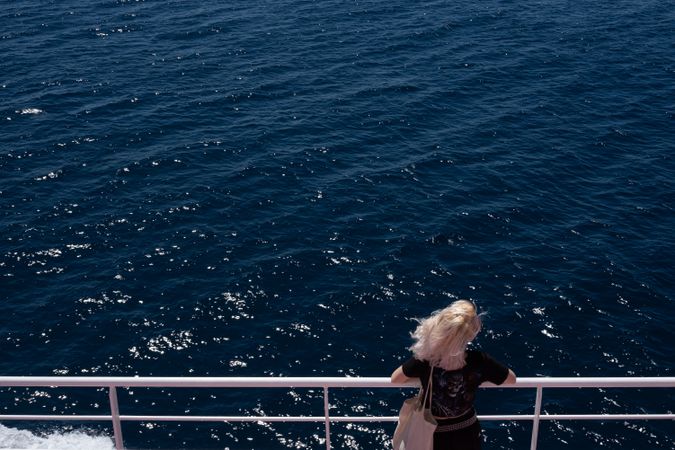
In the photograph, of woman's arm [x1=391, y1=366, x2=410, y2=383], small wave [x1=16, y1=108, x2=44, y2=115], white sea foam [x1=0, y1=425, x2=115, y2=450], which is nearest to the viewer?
woman's arm [x1=391, y1=366, x2=410, y2=383]

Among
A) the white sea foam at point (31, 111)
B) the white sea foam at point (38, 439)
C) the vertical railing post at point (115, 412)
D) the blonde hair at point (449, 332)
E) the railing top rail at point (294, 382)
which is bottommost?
the white sea foam at point (38, 439)

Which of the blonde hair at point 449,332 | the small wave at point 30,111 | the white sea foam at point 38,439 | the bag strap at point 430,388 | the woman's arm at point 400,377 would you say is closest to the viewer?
the blonde hair at point 449,332

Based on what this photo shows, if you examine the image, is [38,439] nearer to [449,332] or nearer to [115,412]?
[115,412]

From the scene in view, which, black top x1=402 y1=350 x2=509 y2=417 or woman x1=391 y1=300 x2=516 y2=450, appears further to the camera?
black top x1=402 y1=350 x2=509 y2=417

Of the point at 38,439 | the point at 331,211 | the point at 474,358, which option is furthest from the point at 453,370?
the point at 331,211

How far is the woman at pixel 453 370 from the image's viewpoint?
23.8 feet

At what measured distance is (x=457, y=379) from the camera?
7703 mm

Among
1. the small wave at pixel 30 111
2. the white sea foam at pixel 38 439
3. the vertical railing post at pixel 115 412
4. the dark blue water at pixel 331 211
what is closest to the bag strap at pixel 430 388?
the vertical railing post at pixel 115 412

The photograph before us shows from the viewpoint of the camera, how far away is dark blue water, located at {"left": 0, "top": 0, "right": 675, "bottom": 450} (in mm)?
29719

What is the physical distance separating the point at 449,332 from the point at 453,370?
0.65 metres

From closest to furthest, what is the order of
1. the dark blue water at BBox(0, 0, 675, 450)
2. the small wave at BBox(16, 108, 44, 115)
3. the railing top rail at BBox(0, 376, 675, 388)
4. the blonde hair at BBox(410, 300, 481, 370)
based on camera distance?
the blonde hair at BBox(410, 300, 481, 370), the railing top rail at BBox(0, 376, 675, 388), the dark blue water at BBox(0, 0, 675, 450), the small wave at BBox(16, 108, 44, 115)

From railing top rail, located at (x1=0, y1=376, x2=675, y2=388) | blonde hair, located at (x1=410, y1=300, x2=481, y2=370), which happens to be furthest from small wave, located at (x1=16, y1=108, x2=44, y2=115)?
blonde hair, located at (x1=410, y1=300, x2=481, y2=370)

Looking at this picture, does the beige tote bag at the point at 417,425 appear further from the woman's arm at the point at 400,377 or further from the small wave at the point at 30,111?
the small wave at the point at 30,111

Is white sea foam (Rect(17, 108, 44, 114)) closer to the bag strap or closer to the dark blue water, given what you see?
the dark blue water
